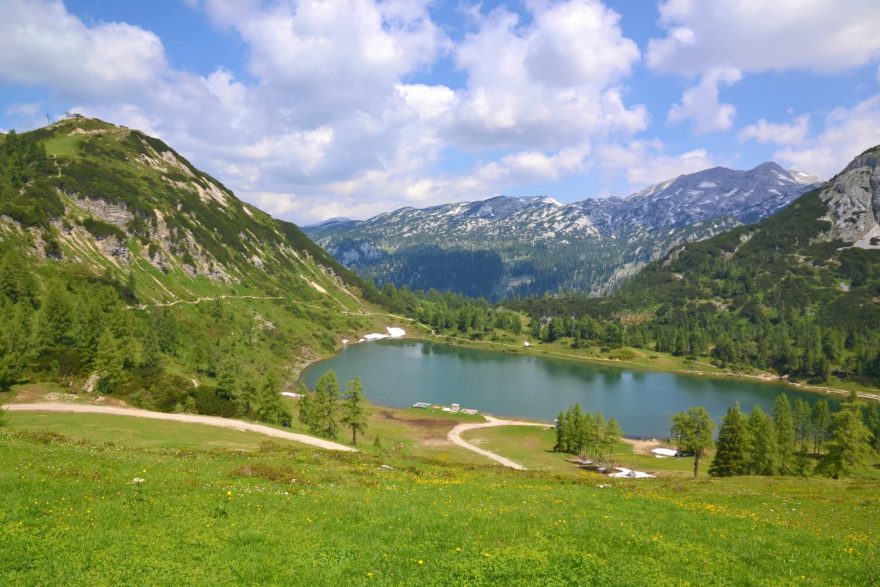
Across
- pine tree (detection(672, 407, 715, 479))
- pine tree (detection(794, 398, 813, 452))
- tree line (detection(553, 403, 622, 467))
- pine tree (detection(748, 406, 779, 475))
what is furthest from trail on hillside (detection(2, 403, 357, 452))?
pine tree (detection(794, 398, 813, 452))

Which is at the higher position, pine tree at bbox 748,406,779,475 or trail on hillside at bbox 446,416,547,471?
pine tree at bbox 748,406,779,475

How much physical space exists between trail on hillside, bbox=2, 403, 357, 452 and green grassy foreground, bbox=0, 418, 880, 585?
29.9m

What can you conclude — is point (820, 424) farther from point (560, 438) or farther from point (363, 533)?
point (363, 533)

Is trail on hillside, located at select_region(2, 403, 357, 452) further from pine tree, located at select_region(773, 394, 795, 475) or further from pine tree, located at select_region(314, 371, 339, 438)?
pine tree, located at select_region(773, 394, 795, 475)

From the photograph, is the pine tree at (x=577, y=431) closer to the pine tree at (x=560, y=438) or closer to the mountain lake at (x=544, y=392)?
the pine tree at (x=560, y=438)

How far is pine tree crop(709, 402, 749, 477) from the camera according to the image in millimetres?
69000

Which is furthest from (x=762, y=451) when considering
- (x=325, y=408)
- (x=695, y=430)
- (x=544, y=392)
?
(x=544, y=392)

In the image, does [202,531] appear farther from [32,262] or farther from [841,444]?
[32,262]

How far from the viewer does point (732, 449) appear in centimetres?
6988

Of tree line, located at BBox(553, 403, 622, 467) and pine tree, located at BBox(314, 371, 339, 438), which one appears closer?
pine tree, located at BBox(314, 371, 339, 438)

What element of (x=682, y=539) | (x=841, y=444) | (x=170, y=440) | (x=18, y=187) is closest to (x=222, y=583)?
(x=682, y=539)

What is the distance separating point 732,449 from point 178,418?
247 ft

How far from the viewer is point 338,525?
1856cm

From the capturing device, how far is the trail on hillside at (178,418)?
2180 inches
